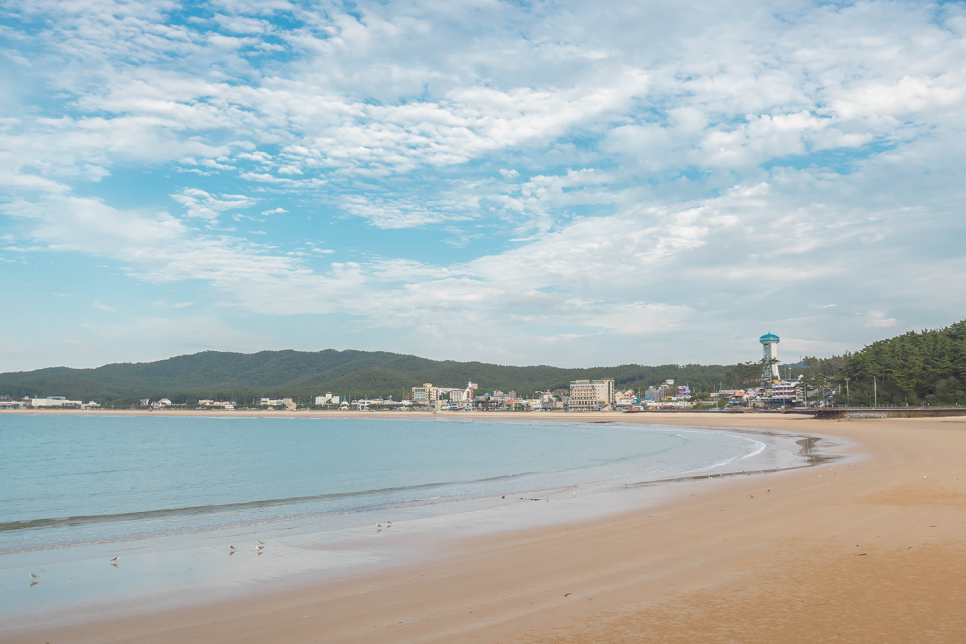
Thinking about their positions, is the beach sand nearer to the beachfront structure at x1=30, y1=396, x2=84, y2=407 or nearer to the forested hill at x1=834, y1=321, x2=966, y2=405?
the forested hill at x1=834, y1=321, x2=966, y2=405

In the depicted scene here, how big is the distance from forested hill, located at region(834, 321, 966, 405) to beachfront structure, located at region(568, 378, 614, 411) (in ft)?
327

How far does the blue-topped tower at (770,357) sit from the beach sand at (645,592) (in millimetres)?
157722

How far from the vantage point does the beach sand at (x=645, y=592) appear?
5.30 metres

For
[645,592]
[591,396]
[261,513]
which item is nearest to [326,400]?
[591,396]

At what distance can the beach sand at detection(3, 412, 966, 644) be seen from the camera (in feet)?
17.4

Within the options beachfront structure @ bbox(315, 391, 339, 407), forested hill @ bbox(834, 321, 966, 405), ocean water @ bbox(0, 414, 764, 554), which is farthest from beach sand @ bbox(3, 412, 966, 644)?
beachfront structure @ bbox(315, 391, 339, 407)

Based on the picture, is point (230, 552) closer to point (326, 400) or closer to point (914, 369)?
point (914, 369)

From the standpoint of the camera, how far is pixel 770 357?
159 meters

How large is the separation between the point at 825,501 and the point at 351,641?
37.1ft

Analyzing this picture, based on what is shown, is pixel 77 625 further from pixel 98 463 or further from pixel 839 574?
pixel 98 463

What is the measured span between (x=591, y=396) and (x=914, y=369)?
399 feet

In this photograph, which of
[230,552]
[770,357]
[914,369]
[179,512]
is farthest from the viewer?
[770,357]

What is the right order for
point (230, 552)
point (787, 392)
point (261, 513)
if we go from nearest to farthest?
point (230, 552)
point (261, 513)
point (787, 392)

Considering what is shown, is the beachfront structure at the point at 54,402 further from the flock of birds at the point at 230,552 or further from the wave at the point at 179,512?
the flock of birds at the point at 230,552
